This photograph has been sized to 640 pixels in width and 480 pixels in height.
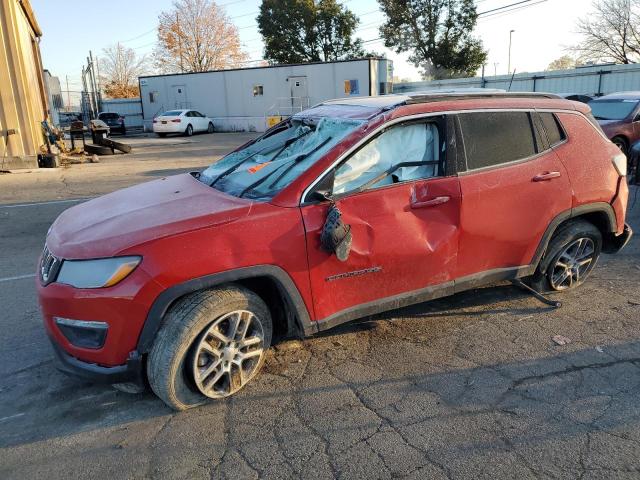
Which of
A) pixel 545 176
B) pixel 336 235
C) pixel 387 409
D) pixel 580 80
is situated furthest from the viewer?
pixel 580 80

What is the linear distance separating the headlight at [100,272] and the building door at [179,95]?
1326 inches

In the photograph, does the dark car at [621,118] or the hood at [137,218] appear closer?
the hood at [137,218]

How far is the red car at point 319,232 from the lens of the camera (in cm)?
282

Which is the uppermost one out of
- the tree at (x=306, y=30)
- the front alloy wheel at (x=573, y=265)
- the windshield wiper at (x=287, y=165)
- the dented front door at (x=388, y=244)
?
the tree at (x=306, y=30)

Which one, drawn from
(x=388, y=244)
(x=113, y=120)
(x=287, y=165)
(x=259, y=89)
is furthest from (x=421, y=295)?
(x=113, y=120)

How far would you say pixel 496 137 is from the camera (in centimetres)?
386

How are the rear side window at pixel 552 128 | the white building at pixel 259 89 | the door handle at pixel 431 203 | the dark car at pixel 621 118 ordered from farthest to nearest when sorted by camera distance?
the white building at pixel 259 89
the dark car at pixel 621 118
the rear side window at pixel 552 128
the door handle at pixel 431 203

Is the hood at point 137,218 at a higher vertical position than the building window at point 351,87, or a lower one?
lower

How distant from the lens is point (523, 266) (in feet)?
13.5

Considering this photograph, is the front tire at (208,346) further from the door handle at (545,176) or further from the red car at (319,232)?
the door handle at (545,176)

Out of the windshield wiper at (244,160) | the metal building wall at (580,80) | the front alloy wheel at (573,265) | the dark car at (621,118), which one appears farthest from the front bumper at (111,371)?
the metal building wall at (580,80)

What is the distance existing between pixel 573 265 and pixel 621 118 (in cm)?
905

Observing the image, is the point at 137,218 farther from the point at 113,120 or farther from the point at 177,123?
the point at 113,120

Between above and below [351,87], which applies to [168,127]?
below
